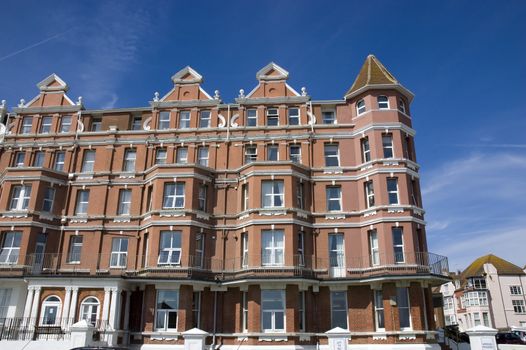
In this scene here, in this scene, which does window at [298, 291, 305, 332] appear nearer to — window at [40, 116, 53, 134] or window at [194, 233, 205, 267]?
window at [194, 233, 205, 267]

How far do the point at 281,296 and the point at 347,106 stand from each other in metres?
14.8

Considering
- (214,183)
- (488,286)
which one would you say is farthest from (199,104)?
(488,286)

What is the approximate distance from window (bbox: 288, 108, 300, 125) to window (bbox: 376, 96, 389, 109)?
579 cm

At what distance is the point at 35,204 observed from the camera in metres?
30.4

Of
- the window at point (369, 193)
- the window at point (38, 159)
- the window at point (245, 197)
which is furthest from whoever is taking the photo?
the window at point (38, 159)

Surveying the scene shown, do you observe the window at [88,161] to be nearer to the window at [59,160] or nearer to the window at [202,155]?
the window at [59,160]

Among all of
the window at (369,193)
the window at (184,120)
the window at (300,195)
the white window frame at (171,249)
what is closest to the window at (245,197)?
the window at (300,195)

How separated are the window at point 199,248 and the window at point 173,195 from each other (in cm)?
237

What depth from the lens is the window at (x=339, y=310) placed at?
26.9 meters

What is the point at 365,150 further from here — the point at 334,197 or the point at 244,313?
the point at 244,313

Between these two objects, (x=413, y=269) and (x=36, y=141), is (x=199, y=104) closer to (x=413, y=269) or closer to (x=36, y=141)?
(x=36, y=141)

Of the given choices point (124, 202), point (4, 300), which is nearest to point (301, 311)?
point (124, 202)

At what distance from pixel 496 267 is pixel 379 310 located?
50.8m

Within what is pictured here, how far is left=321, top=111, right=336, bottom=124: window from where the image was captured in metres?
33.0
